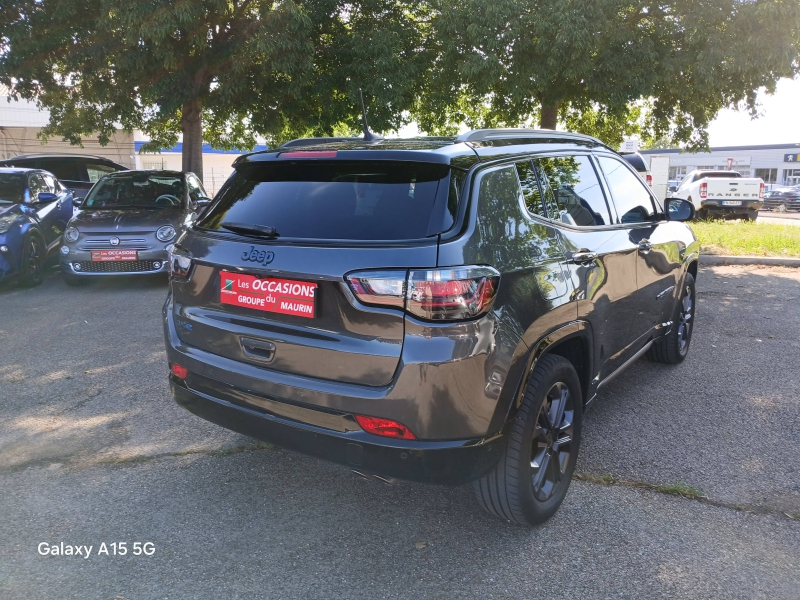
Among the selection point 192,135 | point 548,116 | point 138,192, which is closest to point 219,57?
point 192,135

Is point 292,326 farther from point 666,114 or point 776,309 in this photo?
point 666,114

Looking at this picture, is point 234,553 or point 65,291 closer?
point 234,553

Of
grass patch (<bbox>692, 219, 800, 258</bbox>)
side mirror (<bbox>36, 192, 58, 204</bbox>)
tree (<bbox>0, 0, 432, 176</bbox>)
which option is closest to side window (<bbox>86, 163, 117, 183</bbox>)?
tree (<bbox>0, 0, 432, 176</bbox>)

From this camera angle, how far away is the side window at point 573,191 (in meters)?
3.42

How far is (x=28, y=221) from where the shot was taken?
30.0 ft

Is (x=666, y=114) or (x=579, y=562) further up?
(x=666, y=114)

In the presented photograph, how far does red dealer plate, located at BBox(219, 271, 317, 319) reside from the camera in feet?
8.88

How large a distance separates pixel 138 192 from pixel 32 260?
1713 mm

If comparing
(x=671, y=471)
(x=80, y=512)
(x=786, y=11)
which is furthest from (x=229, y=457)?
(x=786, y=11)

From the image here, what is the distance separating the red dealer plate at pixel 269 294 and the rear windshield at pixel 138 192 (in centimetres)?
710

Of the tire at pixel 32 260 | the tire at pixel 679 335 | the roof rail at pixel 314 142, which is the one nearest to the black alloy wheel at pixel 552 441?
the roof rail at pixel 314 142

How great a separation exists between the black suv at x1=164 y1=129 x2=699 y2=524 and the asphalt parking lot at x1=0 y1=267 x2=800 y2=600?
12.9 inches

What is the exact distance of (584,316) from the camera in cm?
334

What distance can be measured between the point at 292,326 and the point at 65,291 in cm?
724
